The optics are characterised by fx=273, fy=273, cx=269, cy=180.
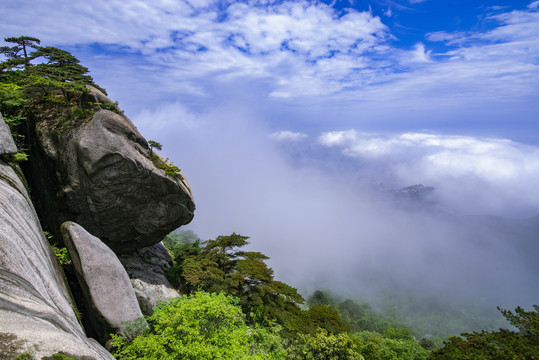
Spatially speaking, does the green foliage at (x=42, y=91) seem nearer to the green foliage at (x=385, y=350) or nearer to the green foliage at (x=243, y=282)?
Result: the green foliage at (x=243, y=282)

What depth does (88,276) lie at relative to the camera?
1510 cm

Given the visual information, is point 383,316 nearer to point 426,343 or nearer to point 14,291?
point 426,343

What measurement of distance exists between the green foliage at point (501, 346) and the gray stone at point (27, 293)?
17620 mm

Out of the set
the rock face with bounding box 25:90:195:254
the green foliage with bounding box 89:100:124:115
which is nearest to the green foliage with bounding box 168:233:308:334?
the rock face with bounding box 25:90:195:254

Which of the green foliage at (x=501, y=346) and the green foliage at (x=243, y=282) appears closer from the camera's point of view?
the green foliage at (x=501, y=346)

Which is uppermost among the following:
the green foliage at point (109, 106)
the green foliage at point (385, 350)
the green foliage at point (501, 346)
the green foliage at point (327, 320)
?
the green foliage at point (109, 106)

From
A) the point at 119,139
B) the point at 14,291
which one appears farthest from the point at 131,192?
the point at 14,291

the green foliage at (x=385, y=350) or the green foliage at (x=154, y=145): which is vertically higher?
the green foliage at (x=154, y=145)

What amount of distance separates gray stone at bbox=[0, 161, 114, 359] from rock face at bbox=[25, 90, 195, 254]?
13.9ft

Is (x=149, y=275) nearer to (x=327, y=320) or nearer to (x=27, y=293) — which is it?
(x=27, y=293)

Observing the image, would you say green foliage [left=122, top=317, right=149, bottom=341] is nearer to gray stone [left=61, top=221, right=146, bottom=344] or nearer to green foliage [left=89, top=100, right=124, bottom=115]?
gray stone [left=61, top=221, right=146, bottom=344]

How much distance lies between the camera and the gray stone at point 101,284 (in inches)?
574

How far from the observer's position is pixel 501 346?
604 inches

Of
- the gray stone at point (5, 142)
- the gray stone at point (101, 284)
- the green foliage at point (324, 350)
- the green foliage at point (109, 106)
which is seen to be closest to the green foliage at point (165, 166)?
the green foliage at point (109, 106)
